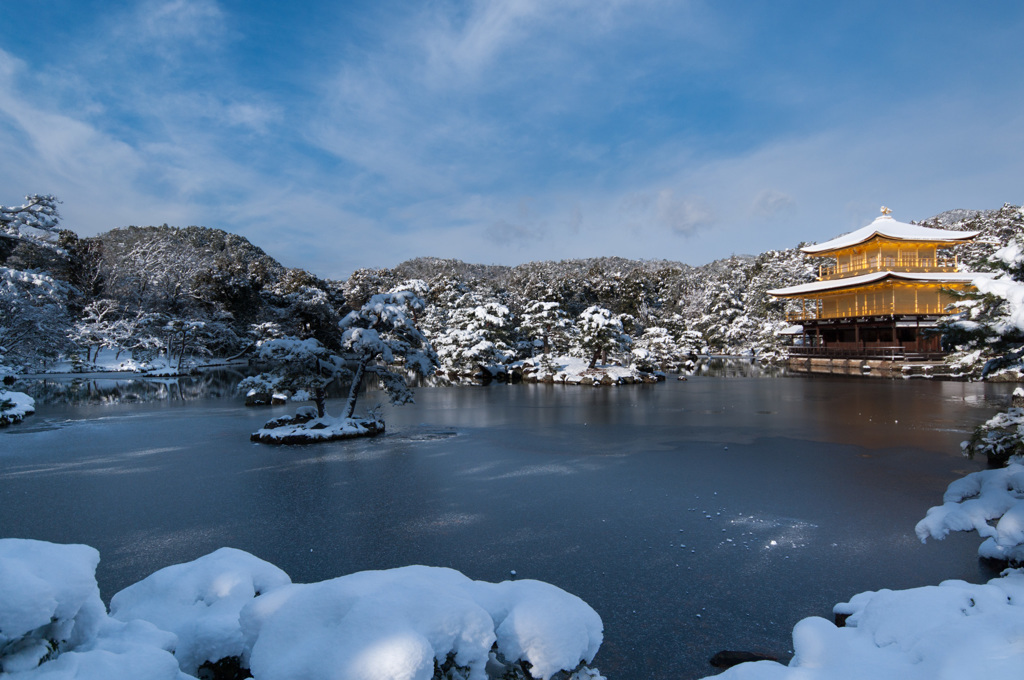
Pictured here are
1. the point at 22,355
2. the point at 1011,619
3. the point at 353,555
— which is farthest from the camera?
the point at 22,355

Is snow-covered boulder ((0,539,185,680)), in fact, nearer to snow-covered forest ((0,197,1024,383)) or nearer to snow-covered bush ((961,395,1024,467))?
snow-covered bush ((961,395,1024,467))

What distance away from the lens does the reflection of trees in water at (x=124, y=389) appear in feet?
58.2

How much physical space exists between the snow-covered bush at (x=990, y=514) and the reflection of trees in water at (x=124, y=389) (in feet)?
62.9

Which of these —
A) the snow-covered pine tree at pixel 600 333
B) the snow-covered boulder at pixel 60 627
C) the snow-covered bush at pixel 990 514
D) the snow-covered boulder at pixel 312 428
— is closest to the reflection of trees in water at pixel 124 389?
the snow-covered boulder at pixel 312 428

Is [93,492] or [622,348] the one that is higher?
[622,348]

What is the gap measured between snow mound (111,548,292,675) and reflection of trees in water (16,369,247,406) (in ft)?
56.4

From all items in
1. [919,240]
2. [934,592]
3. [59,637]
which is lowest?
[934,592]

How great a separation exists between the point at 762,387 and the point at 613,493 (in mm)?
14888

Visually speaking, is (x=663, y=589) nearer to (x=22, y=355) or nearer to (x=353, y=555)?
(x=353, y=555)

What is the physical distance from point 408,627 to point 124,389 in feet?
77.2

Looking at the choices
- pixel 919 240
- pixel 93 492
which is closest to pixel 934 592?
pixel 93 492

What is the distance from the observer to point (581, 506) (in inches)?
258

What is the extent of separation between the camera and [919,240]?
27719 mm

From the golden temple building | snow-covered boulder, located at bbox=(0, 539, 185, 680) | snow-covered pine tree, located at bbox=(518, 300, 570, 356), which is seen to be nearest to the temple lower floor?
the golden temple building
